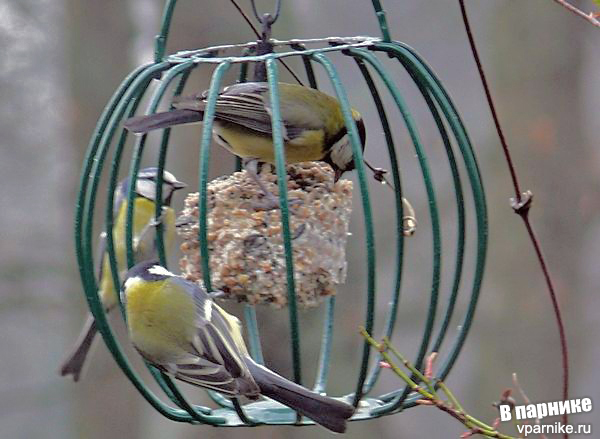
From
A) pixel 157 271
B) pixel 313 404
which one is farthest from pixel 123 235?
pixel 313 404

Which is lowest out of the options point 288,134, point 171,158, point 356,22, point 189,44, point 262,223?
point 262,223

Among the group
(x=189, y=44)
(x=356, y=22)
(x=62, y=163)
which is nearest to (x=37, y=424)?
(x=62, y=163)

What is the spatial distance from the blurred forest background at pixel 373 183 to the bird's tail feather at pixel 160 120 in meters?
2.50

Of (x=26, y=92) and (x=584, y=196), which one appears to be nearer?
(x=584, y=196)

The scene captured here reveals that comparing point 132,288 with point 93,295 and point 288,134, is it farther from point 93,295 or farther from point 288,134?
point 288,134

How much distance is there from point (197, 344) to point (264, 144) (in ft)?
2.09

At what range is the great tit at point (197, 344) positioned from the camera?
274 cm

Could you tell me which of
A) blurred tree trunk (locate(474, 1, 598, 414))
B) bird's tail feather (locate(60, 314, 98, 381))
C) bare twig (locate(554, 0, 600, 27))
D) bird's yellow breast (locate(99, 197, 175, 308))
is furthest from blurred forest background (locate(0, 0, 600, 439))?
bare twig (locate(554, 0, 600, 27))

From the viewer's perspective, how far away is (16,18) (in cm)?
680

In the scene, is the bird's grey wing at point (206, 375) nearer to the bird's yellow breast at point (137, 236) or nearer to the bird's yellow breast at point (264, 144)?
the bird's yellow breast at point (264, 144)

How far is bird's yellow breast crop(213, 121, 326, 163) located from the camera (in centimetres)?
298

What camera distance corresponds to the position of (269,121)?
2.90m

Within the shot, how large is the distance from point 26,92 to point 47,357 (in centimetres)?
211

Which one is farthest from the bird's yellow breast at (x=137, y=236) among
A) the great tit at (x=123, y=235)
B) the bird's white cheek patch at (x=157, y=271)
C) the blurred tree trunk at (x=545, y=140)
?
the blurred tree trunk at (x=545, y=140)
